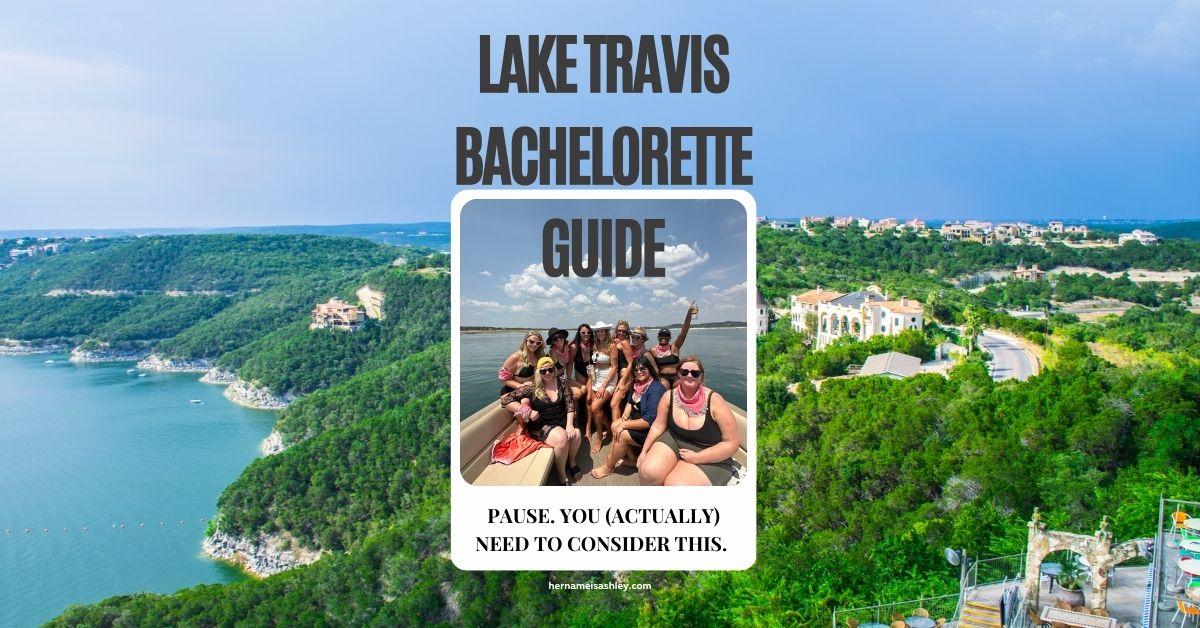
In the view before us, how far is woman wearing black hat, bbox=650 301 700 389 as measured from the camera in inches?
133

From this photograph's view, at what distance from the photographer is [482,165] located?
351cm

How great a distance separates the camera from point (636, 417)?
3395 millimetres

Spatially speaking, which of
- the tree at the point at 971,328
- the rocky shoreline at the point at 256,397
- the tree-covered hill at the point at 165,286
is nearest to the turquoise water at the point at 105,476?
the rocky shoreline at the point at 256,397

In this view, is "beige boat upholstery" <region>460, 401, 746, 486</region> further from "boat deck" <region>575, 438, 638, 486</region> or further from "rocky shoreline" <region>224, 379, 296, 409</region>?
"rocky shoreline" <region>224, 379, 296, 409</region>

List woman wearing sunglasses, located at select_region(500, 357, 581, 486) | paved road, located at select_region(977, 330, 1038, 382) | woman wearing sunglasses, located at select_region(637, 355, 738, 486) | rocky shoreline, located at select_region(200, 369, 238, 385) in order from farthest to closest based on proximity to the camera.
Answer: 1. rocky shoreline, located at select_region(200, 369, 238, 385)
2. paved road, located at select_region(977, 330, 1038, 382)
3. woman wearing sunglasses, located at select_region(500, 357, 581, 486)
4. woman wearing sunglasses, located at select_region(637, 355, 738, 486)

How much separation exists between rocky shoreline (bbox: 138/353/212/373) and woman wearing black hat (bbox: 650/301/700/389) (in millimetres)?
21380

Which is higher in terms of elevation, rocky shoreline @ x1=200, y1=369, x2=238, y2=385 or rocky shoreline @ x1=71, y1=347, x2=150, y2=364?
rocky shoreline @ x1=71, y1=347, x2=150, y2=364

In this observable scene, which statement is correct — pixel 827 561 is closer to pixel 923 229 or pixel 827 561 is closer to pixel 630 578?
pixel 630 578

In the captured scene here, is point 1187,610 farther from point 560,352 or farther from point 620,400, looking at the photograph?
point 560,352

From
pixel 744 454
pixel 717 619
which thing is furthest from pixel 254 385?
pixel 744 454

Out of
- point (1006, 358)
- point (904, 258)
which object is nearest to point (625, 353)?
point (1006, 358)

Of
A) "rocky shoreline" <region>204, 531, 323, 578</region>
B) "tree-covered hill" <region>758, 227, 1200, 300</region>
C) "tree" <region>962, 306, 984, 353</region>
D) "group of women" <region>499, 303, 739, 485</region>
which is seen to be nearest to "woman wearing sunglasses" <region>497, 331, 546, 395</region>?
"group of women" <region>499, 303, 739, 485</region>

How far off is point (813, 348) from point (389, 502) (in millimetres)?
5835

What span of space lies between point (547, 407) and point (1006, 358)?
7.01 m
